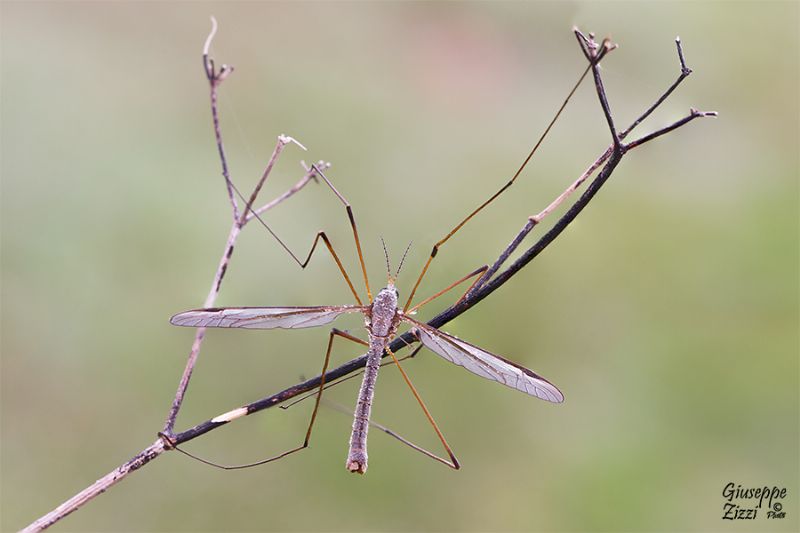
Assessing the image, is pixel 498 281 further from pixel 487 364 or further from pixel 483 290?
pixel 487 364

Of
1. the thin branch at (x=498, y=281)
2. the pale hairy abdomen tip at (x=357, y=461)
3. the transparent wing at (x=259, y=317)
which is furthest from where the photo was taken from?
the pale hairy abdomen tip at (x=357, y=461)

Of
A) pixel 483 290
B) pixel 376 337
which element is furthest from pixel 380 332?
pixel 483 290

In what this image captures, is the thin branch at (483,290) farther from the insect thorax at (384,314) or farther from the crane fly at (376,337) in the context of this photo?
the insect thorax at (384,314)

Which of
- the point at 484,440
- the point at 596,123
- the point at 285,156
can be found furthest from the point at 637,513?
the point at 285,156

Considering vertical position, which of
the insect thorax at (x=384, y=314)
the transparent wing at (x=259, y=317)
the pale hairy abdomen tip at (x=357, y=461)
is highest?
the insect thorax at (x=384, y=314)

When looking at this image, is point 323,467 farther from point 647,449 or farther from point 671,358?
point 671,358

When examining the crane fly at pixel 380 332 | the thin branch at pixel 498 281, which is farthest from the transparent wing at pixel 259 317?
the thin branch at pixel 498 281
